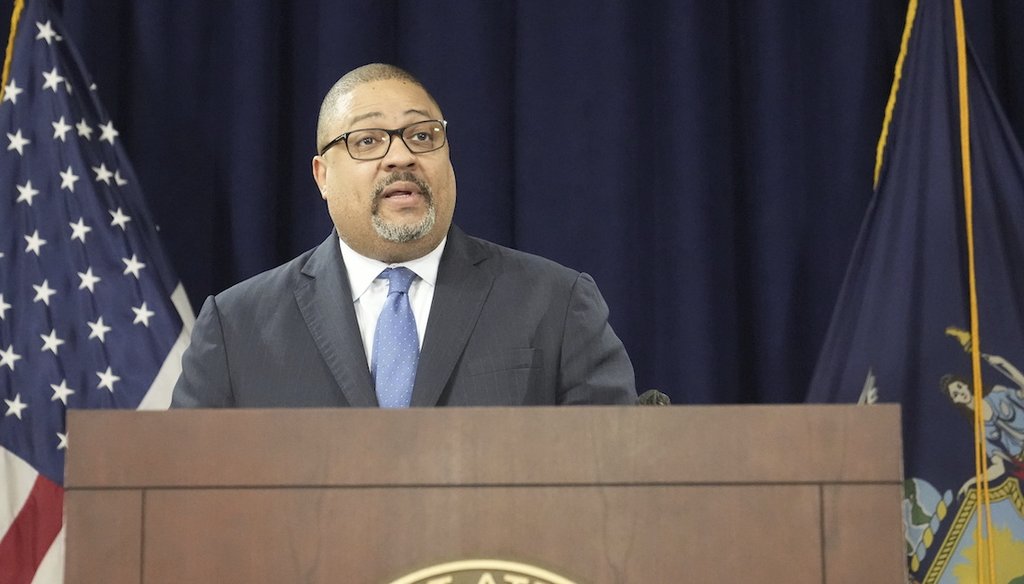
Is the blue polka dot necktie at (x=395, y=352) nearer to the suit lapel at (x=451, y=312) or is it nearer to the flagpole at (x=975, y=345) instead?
the suit lapel at (x=451, y=312)

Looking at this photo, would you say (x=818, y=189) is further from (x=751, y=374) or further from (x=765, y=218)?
(x=751, y=374)

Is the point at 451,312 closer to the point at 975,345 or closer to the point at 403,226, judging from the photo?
the point at 403,226

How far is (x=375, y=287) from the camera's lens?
2.29 metres

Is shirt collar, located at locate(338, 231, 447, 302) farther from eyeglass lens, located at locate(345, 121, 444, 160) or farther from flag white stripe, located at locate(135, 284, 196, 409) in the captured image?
flag white stripe, located at locate(135, 284, 196, 409)

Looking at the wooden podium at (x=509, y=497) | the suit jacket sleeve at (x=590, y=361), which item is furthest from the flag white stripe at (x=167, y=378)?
the wooden podium at (x=509, y=497)

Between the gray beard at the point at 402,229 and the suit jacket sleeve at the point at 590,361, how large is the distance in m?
0.29

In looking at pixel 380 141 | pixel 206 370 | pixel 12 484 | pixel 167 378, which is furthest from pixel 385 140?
pixel 12 484

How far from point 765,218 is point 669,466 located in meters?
2.12

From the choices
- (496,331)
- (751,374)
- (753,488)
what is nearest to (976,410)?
(751,374)

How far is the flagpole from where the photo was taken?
9.14 feet

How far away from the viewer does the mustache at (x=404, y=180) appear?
7.66 feet

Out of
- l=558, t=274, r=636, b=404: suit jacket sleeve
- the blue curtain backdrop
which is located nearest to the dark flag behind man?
the blue curtain backdrop

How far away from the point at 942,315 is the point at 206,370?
5.53ft

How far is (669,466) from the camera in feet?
4.45
